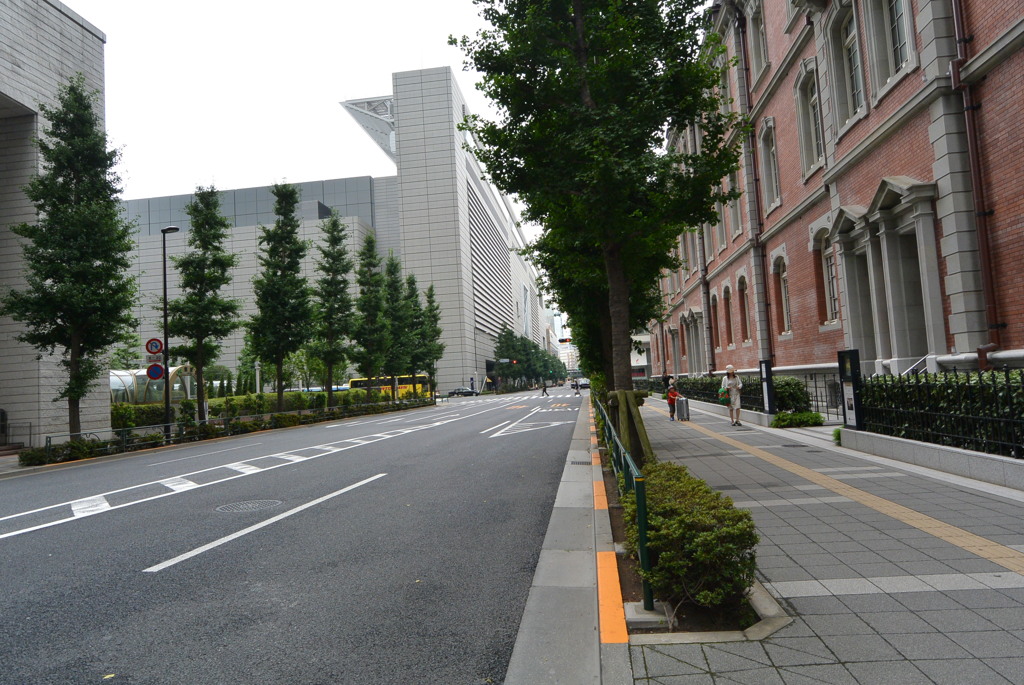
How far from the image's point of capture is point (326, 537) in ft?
21.8

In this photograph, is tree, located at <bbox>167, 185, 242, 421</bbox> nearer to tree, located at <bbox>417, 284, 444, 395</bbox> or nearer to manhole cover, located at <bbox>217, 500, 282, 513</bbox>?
manhole cover, located at <bbox>217, 500, 282, 513</bbox>

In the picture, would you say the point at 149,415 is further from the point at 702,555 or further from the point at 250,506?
the point at 702,555

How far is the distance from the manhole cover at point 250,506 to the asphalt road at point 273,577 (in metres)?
0.08

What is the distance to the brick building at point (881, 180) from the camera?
1080 centimetres

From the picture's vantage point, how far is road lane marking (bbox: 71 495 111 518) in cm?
855

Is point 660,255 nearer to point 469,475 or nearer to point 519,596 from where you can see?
point 469,475

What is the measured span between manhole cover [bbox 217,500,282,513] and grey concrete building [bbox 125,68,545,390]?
79529 millimetres

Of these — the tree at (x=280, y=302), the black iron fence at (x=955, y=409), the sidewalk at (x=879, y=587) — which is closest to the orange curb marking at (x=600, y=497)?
the sidewalk at (x=879, y=587)

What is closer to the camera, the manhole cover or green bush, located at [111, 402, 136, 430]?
the manhole cover

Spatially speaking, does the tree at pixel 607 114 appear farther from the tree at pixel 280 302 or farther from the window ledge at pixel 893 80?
the tree at pixel 280 302

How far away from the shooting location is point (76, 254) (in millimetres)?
18906

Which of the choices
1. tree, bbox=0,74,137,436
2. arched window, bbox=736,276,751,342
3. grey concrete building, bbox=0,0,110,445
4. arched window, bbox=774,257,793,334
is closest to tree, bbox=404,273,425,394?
arched window, bbox=736,276,751,342

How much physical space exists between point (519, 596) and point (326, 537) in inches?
113

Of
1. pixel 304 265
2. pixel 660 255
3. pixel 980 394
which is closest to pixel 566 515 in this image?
pixel 980 394
